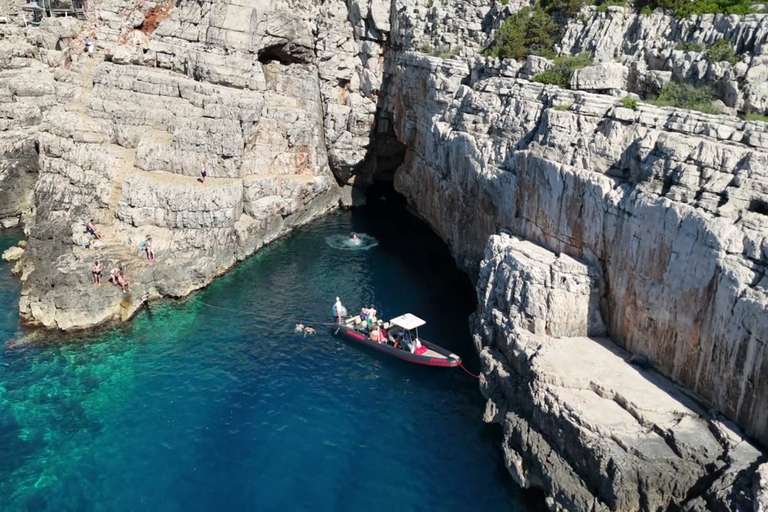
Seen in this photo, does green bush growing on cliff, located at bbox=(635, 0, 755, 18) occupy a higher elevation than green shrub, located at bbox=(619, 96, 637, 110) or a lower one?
higher


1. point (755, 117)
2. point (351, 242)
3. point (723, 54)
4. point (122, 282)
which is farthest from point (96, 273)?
point (723, 54)

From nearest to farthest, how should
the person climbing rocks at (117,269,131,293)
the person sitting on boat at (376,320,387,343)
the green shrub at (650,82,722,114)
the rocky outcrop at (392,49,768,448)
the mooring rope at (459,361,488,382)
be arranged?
1. the rocky outcrop at (392,49,768,448)
2. the green shrub at (650,82,722,114)
3. the mooring rope at (459,361,488,382)
4. the person sitting on boat at (376,320,387,343)
5. the person climbing rocks at (117,269,131,293)

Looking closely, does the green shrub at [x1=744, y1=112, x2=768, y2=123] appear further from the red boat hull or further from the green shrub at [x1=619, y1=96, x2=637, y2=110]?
the red boat hull

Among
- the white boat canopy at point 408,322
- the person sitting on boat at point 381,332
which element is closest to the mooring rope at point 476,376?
the white boat canopy at point 408,322

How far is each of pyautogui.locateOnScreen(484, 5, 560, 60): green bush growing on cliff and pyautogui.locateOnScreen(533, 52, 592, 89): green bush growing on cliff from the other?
2.70 meters

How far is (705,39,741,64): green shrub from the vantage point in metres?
28.5

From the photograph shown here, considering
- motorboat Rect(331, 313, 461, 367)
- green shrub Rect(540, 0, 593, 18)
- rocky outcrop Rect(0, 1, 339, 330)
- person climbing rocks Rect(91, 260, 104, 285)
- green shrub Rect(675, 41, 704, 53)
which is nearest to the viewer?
green shrub Rect(675, 41, 704, 53)

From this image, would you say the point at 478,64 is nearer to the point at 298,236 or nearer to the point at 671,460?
the point at 298,236

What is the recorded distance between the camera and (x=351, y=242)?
4847 cm

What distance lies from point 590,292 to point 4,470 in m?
26.5

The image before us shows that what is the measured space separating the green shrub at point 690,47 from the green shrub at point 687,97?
2.52 metres

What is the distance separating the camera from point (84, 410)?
29047 millimetres

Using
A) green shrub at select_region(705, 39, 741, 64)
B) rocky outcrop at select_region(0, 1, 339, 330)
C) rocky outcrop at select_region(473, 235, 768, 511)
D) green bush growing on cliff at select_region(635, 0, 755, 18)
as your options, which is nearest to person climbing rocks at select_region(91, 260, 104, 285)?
rocky outcrop at select_region(0, 1, 339, 330)

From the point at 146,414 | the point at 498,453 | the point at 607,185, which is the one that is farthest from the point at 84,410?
the point at 607,185
